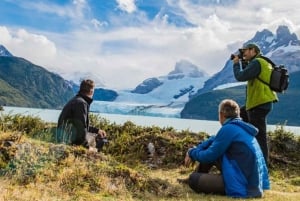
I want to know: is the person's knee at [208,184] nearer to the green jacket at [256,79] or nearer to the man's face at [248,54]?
the green jacket at [256,79]

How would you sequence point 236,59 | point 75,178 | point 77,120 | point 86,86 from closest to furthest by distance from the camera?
point 75,178
point 236,59
point 77,120
point 86,86

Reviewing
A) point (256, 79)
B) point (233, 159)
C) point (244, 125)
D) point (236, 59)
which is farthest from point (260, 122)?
point (233, 159)

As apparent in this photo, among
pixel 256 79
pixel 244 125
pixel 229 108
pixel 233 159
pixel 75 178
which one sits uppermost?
pixel 256 79

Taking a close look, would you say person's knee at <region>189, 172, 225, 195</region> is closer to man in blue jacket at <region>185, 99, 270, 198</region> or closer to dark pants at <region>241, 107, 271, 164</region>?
man in blue jacket at <region>185, 99, 270, 198</region>

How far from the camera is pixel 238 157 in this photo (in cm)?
778

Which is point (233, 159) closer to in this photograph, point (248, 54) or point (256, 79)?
point (256, 79)

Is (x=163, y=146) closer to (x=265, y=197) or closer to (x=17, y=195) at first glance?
(x=265, y=197)

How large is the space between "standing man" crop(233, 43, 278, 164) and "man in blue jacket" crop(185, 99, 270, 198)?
1.44 m

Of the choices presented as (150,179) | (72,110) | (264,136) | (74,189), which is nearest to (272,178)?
(264,136)

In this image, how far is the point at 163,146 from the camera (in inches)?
503

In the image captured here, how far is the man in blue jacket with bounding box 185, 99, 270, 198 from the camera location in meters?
7.71

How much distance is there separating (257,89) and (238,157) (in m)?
2.07

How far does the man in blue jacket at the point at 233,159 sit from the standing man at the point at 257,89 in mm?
1442

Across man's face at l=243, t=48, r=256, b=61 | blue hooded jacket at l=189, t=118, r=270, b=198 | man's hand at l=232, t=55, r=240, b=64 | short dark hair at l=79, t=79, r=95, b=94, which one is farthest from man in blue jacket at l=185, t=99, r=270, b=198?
short dark hair at l=79, t=79, r=95, b=94
